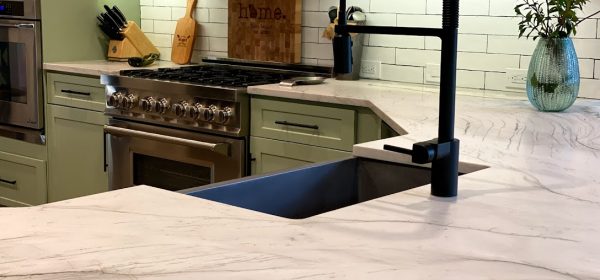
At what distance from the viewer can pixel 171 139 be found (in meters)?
3.75

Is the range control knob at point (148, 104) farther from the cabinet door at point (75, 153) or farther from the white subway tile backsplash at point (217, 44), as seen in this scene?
the white subway tile backsplash at point (217, 44)

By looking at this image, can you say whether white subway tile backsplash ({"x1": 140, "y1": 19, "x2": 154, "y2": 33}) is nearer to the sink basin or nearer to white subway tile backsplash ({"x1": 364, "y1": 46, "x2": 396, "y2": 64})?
white subway tile backsplash ({"x1": 364, "y1": 46, "x2": 396, "y2": 64})

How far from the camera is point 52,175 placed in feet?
14.9

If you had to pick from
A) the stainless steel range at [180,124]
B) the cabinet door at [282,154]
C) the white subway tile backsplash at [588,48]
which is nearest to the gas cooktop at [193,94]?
the stainless steel range at [180,124]

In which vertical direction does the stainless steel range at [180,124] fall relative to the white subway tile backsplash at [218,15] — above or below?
below

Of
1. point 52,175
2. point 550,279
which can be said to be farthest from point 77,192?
point 550,279

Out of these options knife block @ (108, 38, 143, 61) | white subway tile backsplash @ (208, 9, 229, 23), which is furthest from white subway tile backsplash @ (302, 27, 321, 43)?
knife block @ (108, 38, 143, 61)

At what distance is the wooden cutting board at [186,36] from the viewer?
4656 mm

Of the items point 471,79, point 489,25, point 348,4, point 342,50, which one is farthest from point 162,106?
point 342,50

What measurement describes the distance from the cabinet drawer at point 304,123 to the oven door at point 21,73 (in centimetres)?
145

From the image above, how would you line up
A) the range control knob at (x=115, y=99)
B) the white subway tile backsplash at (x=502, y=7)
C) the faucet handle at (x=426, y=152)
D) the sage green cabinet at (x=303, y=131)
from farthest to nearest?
1. the range control knob at (x=115, y=99)
2. the white subway tile backsplash at (x=502, y=7)
3. the sage green cabinet at (x=303, y=131)
4. the faucet handle at (x=426, y=152)

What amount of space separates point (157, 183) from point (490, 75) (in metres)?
1.59

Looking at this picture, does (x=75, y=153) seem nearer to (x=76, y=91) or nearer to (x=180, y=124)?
(x=76, y=91)

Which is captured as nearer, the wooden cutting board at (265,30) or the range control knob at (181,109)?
the range control knob at (181,109)
